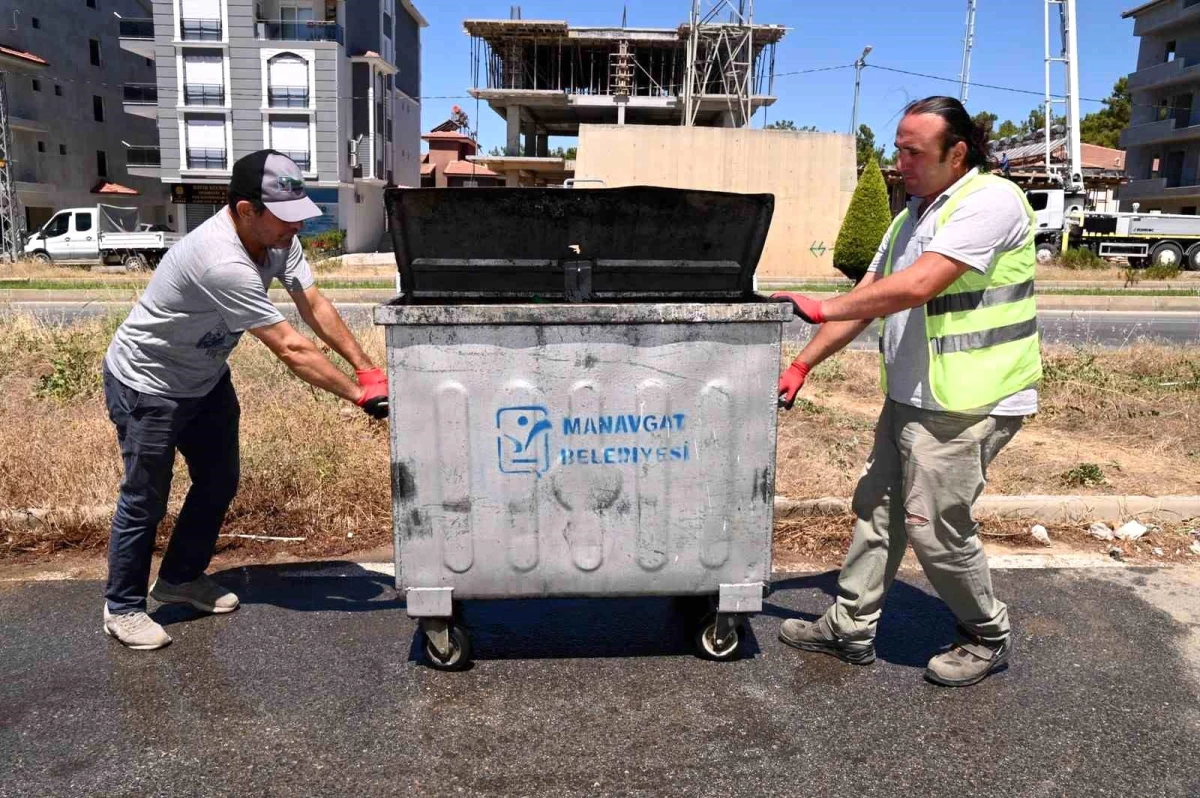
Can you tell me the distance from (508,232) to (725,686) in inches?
68.5

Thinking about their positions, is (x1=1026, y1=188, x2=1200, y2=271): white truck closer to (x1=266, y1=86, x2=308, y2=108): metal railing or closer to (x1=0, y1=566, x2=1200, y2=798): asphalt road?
(x1=0, y1=566, x2=1200, y2=798): asphalt road

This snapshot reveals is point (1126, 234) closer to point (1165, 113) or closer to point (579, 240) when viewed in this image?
point (1165, 113)

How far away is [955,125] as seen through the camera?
3090 millimetres

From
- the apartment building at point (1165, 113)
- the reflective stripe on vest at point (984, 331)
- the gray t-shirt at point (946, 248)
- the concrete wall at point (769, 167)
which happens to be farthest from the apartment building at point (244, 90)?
the reflective stripe on vest at point (984, 331)

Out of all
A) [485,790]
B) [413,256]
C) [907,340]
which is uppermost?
[413,256]

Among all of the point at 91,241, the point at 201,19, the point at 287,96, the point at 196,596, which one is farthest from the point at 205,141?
the point at 196,596

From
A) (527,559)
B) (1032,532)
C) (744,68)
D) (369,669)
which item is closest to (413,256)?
(527,559)

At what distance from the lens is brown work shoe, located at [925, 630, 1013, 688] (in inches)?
128

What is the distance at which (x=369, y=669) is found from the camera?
131 inches

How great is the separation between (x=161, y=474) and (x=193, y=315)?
0.61 metres

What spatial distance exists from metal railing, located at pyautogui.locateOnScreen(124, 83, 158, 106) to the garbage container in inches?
1779

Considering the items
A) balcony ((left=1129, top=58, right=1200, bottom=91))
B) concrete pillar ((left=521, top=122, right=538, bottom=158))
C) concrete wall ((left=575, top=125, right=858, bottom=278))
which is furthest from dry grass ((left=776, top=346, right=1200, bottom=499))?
balcony ((left=1129, top=58, right=1200, bottom=91))

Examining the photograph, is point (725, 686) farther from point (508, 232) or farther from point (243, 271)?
point (243, 271)

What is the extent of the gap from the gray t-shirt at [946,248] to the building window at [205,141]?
41056mm
